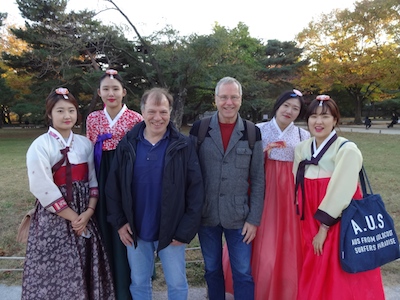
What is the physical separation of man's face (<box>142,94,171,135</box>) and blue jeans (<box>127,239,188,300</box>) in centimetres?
77

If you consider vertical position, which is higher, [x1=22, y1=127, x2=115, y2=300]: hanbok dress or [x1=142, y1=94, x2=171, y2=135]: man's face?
[x1=142, y1=94, x2=171, y2=135]: man's face

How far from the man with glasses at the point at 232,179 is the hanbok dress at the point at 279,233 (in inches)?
9.6

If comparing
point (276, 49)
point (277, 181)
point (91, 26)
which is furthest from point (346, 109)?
point (277, 181)

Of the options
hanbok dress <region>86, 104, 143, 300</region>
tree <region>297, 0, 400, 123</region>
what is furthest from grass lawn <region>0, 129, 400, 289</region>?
tree <region>297, 0, 400, 123</region>

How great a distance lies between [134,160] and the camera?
200cm

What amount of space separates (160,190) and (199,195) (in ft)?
0.85

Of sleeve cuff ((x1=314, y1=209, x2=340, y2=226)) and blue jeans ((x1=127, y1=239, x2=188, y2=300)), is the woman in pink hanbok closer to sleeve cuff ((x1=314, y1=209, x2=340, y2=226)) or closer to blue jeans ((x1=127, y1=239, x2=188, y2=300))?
blue jeans ((x1=127, y1=239, x2=188, y2=300))

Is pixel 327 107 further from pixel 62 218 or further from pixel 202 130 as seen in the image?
pixel 62 218

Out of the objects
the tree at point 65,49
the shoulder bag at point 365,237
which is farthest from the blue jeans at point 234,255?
the tree at point 65,49

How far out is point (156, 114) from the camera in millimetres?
2014

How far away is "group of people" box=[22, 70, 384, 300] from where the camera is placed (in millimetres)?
2012

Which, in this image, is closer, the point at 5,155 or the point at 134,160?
the point at 134,160

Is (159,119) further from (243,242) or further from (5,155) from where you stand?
(5,155)

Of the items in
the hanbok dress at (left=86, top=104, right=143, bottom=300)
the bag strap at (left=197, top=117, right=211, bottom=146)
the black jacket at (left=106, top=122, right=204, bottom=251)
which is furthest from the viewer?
the hanbok dress at (left=86, top=104, right=143, bottom=300)
